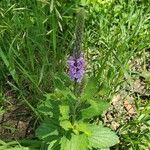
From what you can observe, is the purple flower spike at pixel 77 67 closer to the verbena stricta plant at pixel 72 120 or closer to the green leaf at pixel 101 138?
the verbena stricta plant at pixel 72 120

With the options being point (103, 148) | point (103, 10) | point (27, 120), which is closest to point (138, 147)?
point (103, 148)

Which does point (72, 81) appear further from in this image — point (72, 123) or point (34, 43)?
point (34, 43)

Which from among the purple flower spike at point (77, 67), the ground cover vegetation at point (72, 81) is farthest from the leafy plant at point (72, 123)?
the purple flower spike at point (77, 67)

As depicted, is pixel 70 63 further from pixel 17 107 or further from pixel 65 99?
pixel 17 107

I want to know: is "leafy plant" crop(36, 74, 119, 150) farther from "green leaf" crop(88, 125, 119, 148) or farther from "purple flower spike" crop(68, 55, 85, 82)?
"purple flower spike" crop(68, 55, 85, 82)

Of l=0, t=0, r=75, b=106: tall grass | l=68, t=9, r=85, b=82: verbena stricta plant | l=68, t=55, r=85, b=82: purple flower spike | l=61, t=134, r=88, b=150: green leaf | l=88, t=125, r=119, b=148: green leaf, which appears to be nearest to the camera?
l=68, t=9, r=85, b=82: verbena stricta plant

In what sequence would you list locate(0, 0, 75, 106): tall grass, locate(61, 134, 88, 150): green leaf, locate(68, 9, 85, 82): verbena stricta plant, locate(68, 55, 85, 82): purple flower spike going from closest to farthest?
locate(68, 9, 85, 82): verbena stricta plant → locate(68, 55, 85, 82): purple flower spike → locate(61, 134, 88, 150): green leaf → locate(0, 0, 75, 106): tall grass

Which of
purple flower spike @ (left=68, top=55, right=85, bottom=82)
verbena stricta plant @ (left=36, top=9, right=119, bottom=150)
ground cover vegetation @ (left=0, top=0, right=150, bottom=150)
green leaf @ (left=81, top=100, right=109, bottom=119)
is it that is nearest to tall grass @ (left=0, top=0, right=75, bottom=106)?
ground cover vegetation @ (left=0, top=0, right=150, bottom=150)
